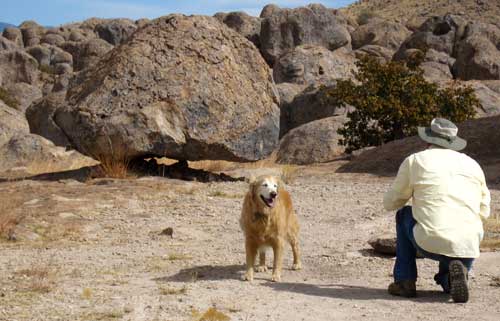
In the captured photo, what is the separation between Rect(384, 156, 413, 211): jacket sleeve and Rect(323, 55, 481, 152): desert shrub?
1461cm

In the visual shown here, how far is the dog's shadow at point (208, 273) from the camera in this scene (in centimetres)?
809

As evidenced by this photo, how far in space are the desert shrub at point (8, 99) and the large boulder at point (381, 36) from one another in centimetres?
2323

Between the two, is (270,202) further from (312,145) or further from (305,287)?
(312,145)

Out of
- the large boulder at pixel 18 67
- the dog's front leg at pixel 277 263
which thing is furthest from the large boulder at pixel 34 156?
the large boulder at pixel 18 67

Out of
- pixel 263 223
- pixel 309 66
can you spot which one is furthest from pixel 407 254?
pixel 309 66

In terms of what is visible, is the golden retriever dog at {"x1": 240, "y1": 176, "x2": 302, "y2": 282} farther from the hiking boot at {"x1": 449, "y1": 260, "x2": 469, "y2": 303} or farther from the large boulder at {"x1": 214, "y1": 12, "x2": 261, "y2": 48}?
the large boulder at {"x1": 214, "y1": 12, "x2": 261, "y2": 48}

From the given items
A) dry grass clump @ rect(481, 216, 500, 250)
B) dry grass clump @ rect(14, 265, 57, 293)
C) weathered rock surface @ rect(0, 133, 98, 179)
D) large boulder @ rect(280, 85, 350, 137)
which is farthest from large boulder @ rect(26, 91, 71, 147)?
dry grass clump @ rect(14, 265, 57, 293)

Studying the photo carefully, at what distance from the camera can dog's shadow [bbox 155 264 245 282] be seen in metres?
8.09

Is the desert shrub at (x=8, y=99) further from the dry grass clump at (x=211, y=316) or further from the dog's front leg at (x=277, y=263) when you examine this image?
the dry grass clump at (x=211, y=316)

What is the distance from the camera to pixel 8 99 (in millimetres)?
40719

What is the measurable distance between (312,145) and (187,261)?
44.7ft

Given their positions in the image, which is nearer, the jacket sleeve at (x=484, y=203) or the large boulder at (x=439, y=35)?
the jacket sleeve at (x=484, y=203)

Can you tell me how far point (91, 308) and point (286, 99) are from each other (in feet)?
71.4

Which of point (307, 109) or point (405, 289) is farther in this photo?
point (307, 109)
